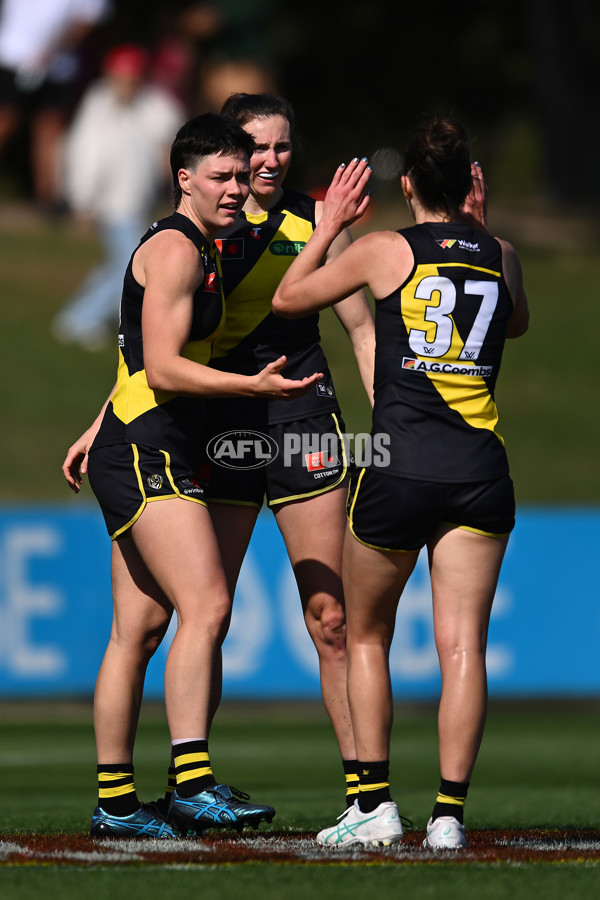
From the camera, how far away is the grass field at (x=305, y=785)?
4.09 m

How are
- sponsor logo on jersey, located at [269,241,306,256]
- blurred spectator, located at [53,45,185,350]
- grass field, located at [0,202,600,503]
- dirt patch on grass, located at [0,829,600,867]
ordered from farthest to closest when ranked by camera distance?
grass field, located at [0,202,600,503]
blurred spectator, located at [53,45,185,350]
sponsor logo on jersey, located at [269,241,306,256]
dirt patch on grass, located at [0,829,600,867]

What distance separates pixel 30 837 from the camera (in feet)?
16.9

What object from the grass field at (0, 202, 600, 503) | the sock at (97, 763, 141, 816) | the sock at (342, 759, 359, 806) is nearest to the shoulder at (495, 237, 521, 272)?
the sock at (342, 759, 359, 806)

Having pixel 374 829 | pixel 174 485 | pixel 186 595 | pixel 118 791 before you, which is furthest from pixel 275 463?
pixel 374 829

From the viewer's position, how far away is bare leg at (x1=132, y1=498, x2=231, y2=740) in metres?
4.97

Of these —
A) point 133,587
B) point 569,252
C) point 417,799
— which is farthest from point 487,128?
point 133,587

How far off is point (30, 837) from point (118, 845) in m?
0.48

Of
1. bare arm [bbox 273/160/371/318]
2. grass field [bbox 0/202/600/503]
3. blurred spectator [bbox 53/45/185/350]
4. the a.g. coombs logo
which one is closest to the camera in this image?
bare arm [bbox 273/160/371/318]

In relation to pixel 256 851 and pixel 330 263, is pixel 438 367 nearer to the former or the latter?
pixel 330 263

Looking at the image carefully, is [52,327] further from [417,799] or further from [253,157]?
[253,157]

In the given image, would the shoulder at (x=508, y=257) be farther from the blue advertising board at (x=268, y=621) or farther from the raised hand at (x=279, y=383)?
the blue advertising board at (x=268, y=621)

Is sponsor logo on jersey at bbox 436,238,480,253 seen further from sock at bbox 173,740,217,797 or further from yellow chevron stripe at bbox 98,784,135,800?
yellow chevron stripe at bbox 98,784,135,800

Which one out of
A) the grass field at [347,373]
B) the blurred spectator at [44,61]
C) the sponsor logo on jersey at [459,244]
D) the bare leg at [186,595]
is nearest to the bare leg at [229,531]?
the bare leg at [186,595]

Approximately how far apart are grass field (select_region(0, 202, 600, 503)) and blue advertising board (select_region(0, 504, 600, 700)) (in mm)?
3981
